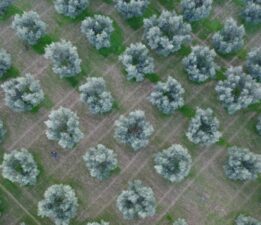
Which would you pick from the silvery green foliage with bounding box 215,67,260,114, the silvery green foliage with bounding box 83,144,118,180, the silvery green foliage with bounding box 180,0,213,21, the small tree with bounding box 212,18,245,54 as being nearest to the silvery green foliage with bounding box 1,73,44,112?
the silvery green foliage with bounding box 83,144,118,180

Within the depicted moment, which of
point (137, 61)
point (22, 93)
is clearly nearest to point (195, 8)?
point (137, 61)

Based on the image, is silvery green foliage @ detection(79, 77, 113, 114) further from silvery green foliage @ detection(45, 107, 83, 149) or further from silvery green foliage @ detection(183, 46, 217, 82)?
silvery green foliage @ detection(183, 46, 217, 82)

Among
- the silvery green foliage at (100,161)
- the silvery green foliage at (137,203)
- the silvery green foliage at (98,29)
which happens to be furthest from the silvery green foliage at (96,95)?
the silvery green foliage at (137,203)

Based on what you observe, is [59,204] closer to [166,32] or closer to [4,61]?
[4,61]

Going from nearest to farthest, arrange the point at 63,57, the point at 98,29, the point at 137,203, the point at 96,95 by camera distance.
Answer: the point at 137,203 < the point at 96,95 < the point at 63,57 < the point at 98,29

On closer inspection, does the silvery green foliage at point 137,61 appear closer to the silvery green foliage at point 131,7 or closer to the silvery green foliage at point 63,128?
the silvery green foliage at point 131,7
